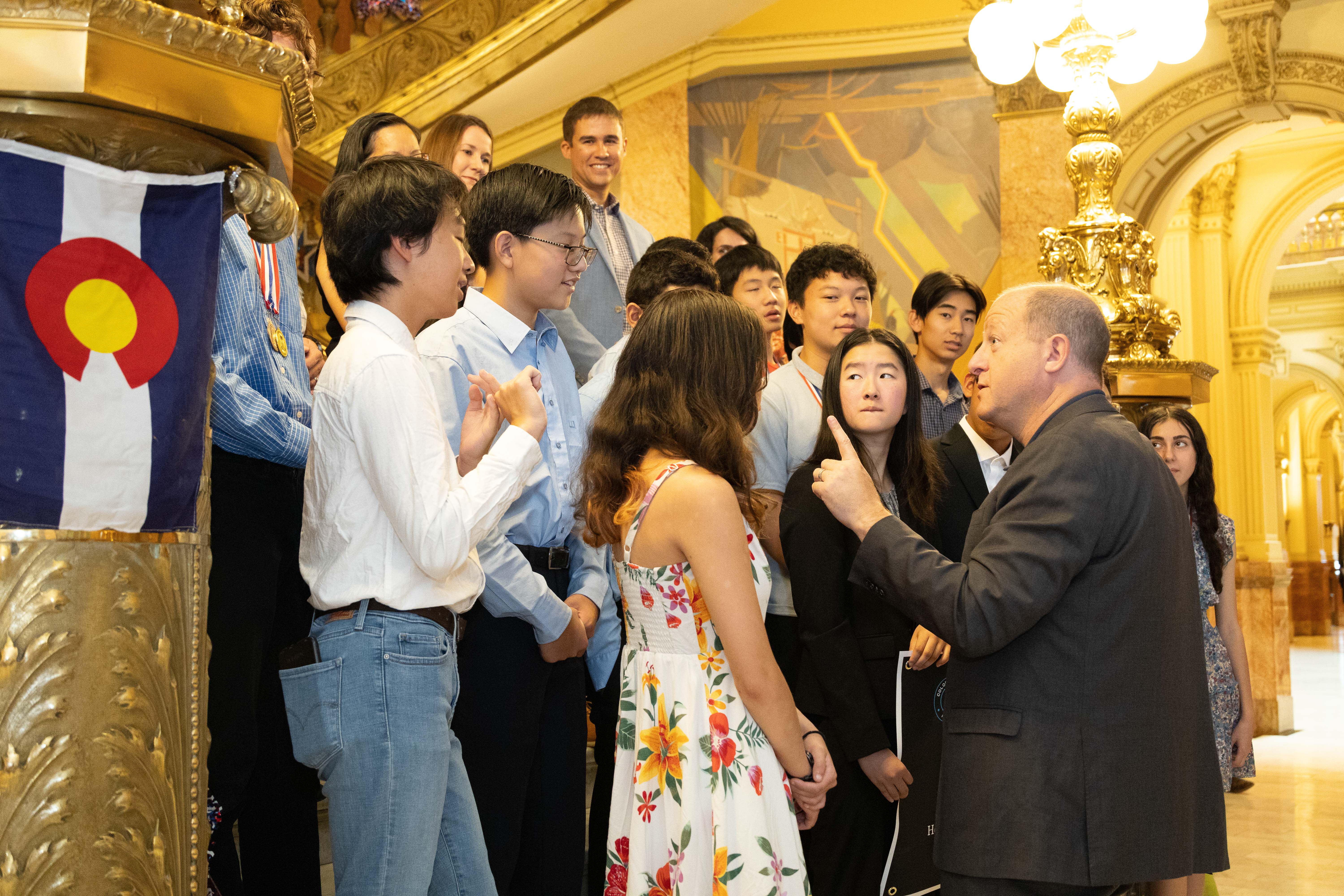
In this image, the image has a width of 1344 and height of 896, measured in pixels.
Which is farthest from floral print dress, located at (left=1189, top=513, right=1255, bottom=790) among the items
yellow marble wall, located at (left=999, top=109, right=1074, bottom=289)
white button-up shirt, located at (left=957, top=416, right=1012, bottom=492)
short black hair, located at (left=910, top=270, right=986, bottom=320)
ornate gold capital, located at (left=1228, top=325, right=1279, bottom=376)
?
ornate gold capital, located at (left=1228, top=325, right=1279, bottom=376)

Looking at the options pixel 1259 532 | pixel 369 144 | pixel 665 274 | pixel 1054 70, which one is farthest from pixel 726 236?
pixel 1259 532

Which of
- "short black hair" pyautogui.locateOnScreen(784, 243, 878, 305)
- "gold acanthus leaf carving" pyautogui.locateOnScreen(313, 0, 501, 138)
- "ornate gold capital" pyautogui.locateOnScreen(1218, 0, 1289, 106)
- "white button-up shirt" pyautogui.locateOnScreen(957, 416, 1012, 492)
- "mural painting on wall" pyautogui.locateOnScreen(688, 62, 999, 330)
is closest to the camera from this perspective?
"white button-up shirt" pyautogui.locateOnScreen(957, 416, 1012, 492)

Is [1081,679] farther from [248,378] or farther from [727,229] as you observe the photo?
[727,229]

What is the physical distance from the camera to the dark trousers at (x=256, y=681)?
211 centimetres

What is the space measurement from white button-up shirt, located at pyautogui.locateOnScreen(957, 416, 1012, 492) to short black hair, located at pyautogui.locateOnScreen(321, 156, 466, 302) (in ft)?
5.71

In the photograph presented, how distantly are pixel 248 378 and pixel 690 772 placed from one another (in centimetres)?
113

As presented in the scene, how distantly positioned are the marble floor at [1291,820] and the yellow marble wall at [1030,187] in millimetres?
3299

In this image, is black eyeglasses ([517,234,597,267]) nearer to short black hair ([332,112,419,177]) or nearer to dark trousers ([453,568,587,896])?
dark trousers ([453,568,587,896])

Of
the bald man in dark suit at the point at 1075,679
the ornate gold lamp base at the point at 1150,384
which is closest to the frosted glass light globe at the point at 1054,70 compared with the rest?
the ornate gold lamp base at the point at 1150,384

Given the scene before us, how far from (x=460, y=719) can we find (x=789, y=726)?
622mm

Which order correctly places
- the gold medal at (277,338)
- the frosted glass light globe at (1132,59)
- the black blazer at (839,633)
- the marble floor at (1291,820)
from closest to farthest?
the gold medal at (277,338)
the black blazer at (839,633)
the marble floor at (1291,820)
the frosted glass light globe at (1132,59)

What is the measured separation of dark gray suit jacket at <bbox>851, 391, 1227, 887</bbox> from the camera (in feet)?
6.39

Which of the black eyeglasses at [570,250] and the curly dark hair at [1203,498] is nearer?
the black eyeglasses at [570,250]

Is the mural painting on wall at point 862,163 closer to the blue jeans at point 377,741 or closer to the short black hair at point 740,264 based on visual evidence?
the short black hair at point 740,264
